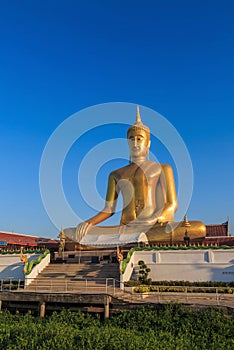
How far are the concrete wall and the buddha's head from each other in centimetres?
1087

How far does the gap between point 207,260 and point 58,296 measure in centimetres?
863

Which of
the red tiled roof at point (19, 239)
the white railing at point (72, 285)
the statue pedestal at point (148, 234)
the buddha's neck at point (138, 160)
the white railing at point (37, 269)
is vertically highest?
the buddha's neck at point (138, 160)

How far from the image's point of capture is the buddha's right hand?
2431 centimetres

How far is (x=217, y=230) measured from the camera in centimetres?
2962

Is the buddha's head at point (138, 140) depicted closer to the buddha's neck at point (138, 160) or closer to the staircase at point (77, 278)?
the buddha's neck at point (138, 160)

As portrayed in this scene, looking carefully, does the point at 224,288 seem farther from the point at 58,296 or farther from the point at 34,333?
the point at 34,333

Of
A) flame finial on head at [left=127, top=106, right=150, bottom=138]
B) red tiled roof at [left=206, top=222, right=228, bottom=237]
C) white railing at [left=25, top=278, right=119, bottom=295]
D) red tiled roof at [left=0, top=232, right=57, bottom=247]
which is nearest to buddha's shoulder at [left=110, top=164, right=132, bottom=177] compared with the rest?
flame finial on head at [left=127, top=106, right=150, bottom=138]

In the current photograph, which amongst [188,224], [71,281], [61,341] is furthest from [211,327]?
[188,224]

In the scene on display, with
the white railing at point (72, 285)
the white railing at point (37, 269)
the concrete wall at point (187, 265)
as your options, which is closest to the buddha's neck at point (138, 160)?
the concrete wall at point (187, 265)

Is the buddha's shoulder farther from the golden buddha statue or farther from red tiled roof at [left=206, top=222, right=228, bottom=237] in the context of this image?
red tiled roof at [left=206, top=222, right=228, bottom=237]

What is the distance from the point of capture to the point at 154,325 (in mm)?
11203

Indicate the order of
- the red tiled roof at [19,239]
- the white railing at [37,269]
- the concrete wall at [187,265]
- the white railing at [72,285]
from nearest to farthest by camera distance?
the white railing at [72,285]
the concrete wall at [187,265]
the white railing at [37,269]
the red tiled roof at [19,239]

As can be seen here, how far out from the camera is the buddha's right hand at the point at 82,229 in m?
24.3

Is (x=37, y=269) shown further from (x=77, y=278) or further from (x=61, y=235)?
(x=61, y=235)
